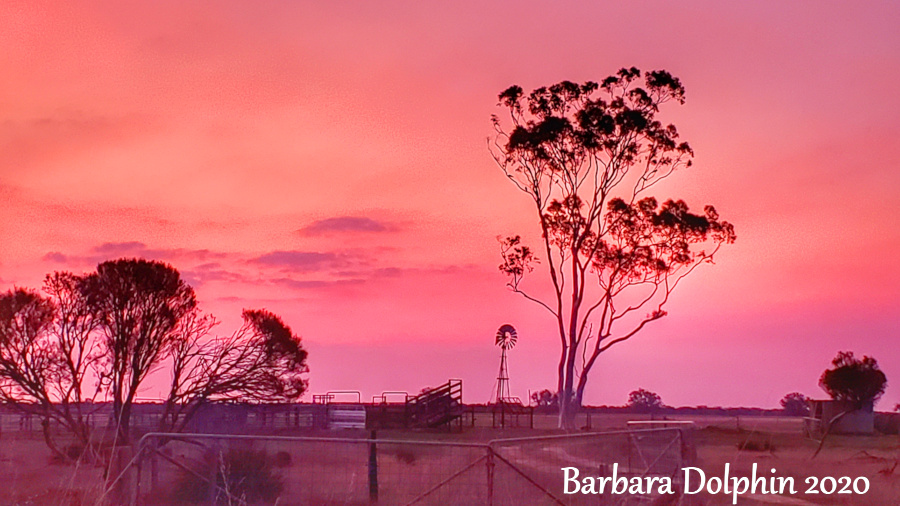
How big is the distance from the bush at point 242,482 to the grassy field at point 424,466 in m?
0.58

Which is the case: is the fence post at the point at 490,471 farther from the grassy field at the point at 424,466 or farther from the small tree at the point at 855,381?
the small tree at the point at 855,381

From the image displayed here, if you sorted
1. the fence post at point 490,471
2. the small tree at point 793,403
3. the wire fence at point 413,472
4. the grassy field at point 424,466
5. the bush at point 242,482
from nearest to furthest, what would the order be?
the fence post at point 490,471
the wire fence at point 413,472
the grassy field at point 424,466
the bush at point 242,482
the small tree at point 793,403

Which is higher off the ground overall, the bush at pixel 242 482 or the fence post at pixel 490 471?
the fence post at pixel 490 471

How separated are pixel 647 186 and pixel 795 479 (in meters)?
25.1

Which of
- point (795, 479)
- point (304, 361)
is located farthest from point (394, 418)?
point (795, 479)

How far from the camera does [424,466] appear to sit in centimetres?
3148

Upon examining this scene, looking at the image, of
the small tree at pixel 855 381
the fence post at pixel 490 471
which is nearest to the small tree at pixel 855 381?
the small tree at pixel 855 381

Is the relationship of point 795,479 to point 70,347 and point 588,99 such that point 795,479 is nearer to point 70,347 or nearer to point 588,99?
point 70,347

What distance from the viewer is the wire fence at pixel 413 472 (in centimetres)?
1291

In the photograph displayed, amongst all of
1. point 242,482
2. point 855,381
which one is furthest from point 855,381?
point 242,482

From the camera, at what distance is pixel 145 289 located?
33.4 meters

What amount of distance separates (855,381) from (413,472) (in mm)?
49146

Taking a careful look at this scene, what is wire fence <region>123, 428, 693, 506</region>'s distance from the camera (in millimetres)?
12914

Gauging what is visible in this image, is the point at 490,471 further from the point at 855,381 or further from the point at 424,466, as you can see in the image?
the point at 855,381
